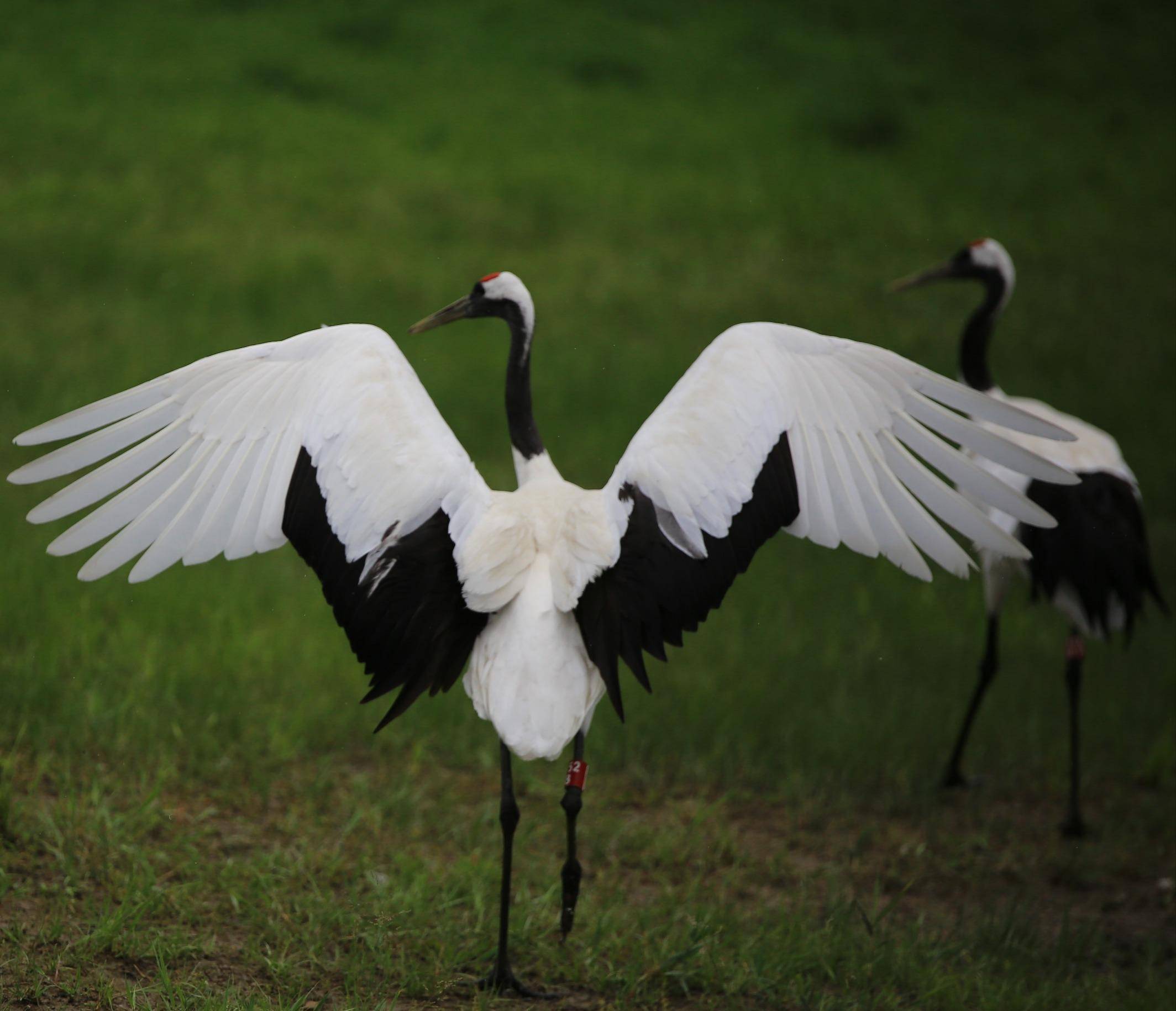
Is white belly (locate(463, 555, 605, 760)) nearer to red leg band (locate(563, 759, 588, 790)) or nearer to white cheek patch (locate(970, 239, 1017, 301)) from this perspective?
red leg band (locate(563, 759, 588, 790))

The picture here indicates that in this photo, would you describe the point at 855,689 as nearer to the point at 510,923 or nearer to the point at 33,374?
the point at 510,923

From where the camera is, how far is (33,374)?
7.66 meters

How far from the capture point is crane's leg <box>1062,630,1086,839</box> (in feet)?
17.2

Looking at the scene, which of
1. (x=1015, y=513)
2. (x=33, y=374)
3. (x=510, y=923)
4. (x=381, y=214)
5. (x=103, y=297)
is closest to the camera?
(x=1015, y=513)

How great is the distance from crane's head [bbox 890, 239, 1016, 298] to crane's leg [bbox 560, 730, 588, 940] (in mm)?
3466

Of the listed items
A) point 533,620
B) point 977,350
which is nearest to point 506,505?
point 533,620

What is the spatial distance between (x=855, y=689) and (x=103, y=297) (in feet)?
18.2

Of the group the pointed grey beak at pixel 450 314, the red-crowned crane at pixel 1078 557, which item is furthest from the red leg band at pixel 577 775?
the red-crowned crane at pixel 1078 557

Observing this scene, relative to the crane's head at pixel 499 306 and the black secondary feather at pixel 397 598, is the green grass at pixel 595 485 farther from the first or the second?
the crane's head at pixel 499 306

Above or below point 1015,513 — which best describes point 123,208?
above

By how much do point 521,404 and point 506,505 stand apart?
0.70 m

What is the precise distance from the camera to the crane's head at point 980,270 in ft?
21.1

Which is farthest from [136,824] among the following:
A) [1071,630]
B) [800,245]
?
[800,245]

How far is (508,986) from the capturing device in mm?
3662
